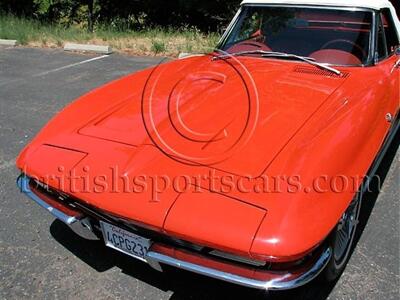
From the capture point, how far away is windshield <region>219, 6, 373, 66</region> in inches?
126

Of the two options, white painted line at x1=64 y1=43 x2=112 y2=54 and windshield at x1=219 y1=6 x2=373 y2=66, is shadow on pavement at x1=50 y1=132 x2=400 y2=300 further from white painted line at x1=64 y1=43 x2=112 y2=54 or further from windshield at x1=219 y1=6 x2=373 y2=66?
white painted line at x1=64 y1=43 x2=112 y2=54

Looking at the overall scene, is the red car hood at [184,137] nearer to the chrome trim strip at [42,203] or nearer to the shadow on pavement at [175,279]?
the chrome trim strip at [42,203]

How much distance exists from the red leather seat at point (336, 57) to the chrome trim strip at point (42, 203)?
81.2 inches

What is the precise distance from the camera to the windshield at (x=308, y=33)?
3209 millimetres

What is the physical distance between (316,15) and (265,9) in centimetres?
45

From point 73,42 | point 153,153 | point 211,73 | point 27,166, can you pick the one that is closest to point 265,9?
point 211,73

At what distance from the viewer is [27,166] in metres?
2.44

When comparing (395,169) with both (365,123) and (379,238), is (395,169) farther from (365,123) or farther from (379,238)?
(365,123)

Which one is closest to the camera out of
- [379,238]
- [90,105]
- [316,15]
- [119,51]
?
[379,238]

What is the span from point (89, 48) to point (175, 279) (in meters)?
7.18

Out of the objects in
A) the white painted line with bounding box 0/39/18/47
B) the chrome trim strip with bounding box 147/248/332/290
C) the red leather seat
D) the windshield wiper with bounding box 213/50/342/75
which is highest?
the red leather seat

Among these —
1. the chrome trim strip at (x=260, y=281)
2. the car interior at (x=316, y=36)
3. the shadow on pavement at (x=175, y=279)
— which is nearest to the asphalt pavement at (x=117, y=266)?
the shadow on pavement at (x=175, y=279)

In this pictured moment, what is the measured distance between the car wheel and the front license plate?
946mm

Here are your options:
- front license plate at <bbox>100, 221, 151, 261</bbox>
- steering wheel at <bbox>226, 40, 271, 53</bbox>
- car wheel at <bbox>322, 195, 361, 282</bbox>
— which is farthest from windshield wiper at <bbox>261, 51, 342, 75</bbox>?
front license plate at <bbox>100, 221, 151, 261</bbox>
